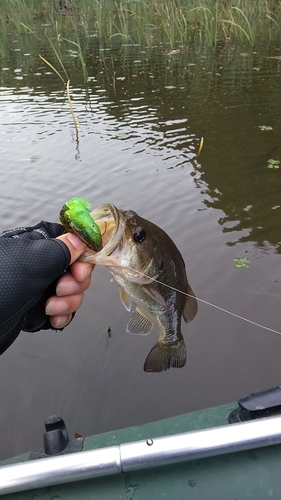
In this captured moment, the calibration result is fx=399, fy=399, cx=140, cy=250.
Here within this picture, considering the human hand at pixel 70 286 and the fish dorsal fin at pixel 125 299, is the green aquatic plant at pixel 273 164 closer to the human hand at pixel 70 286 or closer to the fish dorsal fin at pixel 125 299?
the fish dorsal fin at pixel 125 299

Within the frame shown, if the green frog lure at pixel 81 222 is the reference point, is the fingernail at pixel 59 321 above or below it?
below

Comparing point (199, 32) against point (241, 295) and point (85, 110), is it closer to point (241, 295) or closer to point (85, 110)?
point (85, 110)

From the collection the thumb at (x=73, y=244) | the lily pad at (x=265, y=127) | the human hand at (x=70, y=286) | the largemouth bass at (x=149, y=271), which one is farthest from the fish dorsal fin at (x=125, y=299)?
the lily pad at (x=265, y=127)

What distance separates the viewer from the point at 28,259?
161 cm

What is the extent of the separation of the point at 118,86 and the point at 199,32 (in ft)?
18.1

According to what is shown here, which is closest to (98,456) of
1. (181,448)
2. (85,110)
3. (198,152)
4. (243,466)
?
(181,448)

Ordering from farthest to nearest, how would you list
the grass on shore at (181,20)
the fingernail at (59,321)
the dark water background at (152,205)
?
1. the grass on shore at (181,20)
2. the dark water background at (152,205)
3. the fingernail at (59,321)

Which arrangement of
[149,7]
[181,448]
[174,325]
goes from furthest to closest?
[149,7] < [174,325] < [181,448]

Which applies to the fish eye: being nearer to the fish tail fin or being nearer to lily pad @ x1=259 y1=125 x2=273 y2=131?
the fish tail fin

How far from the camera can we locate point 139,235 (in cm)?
197

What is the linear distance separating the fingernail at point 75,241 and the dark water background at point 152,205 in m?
1.64

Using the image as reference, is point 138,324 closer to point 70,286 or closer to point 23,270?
point 70,286

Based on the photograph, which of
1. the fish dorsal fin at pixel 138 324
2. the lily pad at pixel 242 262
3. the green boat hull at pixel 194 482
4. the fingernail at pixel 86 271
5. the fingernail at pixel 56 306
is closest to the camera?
the green boat hull at pixel 194 482

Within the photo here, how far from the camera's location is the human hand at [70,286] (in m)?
1.75
